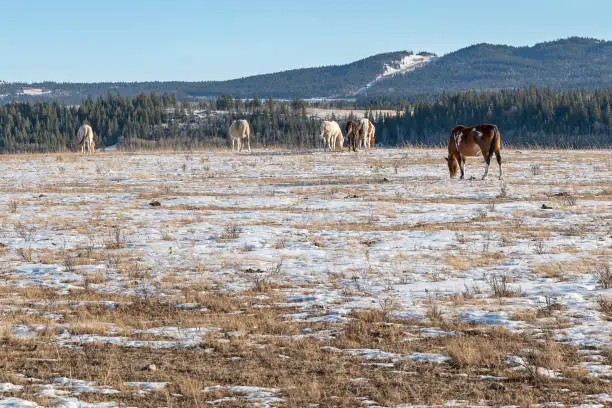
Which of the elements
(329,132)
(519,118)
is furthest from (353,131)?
(519,118)

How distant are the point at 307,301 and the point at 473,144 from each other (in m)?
19.9

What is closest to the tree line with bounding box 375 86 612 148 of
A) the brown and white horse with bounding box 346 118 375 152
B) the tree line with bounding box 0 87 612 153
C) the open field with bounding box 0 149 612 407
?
the tree line with bounding box 0 87 612 153

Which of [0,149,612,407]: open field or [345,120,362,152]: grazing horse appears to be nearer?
[0,149,612,407]: open field

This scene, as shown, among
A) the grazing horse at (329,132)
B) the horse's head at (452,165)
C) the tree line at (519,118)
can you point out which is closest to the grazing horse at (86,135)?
the grazing horse at (329,132)

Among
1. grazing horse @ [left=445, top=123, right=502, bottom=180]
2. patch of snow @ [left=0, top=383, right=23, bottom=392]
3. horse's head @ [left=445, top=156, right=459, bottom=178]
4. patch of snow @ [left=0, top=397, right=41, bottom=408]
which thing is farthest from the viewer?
horse's head @ [left=445, top=156, right=459, bottom=178]

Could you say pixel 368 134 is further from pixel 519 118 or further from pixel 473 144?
pixel 519 118

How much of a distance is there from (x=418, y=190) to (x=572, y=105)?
282ft

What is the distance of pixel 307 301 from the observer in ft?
35.4

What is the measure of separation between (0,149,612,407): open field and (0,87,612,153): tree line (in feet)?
267

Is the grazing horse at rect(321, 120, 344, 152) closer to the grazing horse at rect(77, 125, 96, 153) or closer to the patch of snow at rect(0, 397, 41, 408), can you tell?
the grazing horse at rect(77, 125, 96, 153)

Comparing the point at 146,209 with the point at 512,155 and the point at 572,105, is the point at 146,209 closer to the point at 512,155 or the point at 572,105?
the point at 512,155

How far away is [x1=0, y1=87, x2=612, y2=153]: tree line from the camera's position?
337ft

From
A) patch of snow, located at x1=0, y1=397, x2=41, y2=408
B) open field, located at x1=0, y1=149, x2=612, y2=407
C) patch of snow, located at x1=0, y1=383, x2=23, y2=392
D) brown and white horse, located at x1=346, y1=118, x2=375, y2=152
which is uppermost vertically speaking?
brown and white horse, located at x1=346, y1=118, x2=375, y2=152

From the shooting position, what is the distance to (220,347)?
28.3 feet
